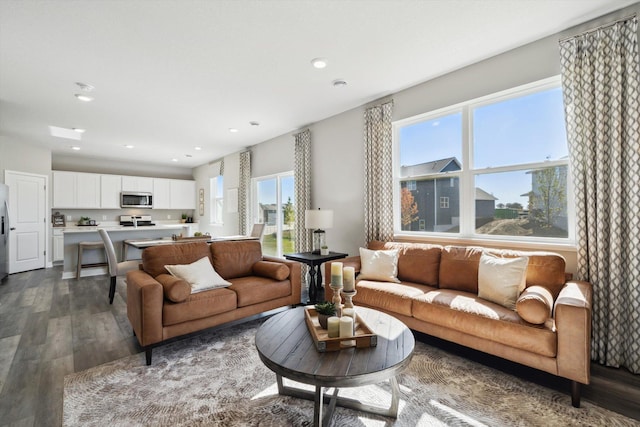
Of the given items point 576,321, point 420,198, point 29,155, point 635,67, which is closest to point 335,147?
point 420,198

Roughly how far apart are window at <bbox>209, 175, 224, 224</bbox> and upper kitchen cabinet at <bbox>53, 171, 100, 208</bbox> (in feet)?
9.16

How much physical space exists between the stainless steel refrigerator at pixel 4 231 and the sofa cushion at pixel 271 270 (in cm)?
486

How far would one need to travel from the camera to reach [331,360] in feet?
5.05

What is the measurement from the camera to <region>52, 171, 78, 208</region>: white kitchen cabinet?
7047 mm

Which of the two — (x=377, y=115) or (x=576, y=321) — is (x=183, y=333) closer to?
(x=576, y=321)

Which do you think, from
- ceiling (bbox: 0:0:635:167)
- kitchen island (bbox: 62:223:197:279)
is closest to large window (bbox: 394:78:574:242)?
ceiling (bbox: 0:0:635:167)

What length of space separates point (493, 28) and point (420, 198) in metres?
1.88

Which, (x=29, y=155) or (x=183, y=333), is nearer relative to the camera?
(x=183, y=333)

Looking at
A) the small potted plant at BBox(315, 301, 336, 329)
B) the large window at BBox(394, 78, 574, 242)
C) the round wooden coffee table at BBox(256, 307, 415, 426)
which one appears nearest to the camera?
the round wooden coffee table at BBox(256, 307, 415, 426)

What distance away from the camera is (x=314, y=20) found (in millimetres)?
2377

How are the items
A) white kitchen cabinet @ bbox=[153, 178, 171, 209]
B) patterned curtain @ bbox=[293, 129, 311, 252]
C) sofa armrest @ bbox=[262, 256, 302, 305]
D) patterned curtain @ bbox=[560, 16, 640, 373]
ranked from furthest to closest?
white kitchen cabinet @ bbox=[153, 178, 171, 209] < patterned curtain @ bbox=[293, 129, 311, 252] < sofa armrest @ bbox=[262, 256, 302, 305] < patterned curtain @ bbox=[560, 16, 640, 373]

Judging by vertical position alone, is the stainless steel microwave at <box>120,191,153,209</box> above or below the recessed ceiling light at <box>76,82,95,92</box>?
below

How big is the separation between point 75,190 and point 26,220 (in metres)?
1.36

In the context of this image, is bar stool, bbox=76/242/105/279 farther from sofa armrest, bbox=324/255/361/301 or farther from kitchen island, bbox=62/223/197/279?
sofa armrest, bbox=324/255/361/301
